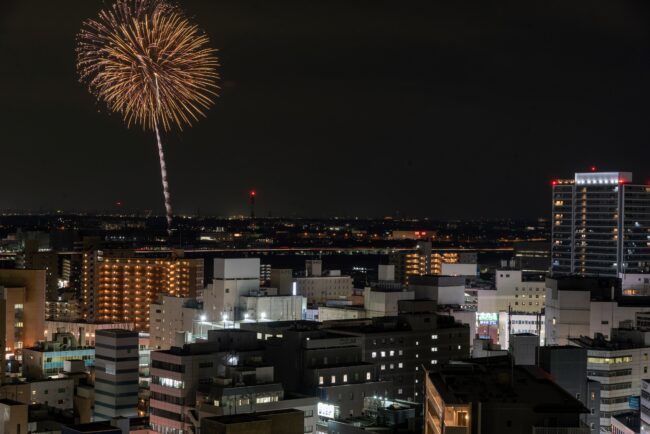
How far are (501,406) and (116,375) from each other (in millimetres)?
16824

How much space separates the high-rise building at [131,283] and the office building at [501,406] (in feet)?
141

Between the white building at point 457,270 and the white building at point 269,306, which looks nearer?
the white building at point 269,306

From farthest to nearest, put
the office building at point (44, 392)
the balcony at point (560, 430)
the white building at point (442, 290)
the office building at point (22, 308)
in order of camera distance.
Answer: the white building at point (442, 290), the office building at point (22, 308), the office building at point (44, 392), the balcony at point (560, 430)

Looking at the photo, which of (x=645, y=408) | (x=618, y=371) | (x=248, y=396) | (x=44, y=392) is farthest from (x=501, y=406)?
(x=44, y=392)

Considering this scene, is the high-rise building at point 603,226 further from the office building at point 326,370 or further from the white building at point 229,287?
the office building at point 326,370

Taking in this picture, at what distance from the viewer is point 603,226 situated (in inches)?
2125

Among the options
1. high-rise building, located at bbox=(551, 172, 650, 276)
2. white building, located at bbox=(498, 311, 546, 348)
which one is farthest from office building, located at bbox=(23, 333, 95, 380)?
high-rise building, located at bbox=(551, 172, 650, 276)

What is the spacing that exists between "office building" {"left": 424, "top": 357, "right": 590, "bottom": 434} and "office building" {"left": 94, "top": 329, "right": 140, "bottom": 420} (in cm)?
1457

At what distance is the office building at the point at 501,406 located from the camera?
579 inches

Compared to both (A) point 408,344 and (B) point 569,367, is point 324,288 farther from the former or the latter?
(B) point 569,367

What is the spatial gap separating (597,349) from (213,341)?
8478 mm

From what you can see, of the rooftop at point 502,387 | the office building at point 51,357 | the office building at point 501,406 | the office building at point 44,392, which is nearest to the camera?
the office building at point 501,406

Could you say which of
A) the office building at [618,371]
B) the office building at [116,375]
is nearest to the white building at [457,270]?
the office building at [116,375]

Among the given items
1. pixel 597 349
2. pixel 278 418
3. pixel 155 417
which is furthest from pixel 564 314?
pixel 278 418
